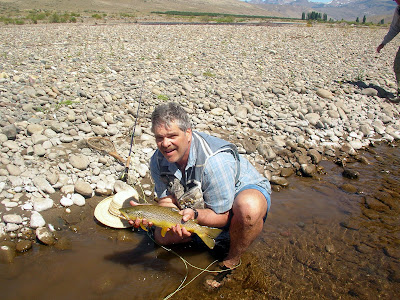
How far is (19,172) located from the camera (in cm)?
470

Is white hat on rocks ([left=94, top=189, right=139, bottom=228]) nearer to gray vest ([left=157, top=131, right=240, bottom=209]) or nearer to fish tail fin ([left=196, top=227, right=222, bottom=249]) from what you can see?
gray vest ([left=157, top=131, right=240, bottom=209])

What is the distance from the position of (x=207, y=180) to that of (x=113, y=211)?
181 cm

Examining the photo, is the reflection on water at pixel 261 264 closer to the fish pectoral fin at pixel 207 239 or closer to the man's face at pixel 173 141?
the fish pectoral fin at pixel 207 239

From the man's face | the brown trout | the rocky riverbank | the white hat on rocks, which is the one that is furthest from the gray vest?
the rocky riverbank

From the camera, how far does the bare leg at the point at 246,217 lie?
3.05 metres

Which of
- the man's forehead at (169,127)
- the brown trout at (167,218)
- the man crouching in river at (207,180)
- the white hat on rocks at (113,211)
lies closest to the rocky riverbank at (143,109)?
the white hat on rocks at (113,211)

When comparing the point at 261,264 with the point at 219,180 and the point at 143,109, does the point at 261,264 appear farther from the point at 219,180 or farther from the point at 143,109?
the point at 143,109

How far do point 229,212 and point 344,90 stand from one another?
882cm

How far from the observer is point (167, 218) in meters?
3.10

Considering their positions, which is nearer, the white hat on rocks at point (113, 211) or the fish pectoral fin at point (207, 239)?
the fish pectoral fin at point (207, 239)

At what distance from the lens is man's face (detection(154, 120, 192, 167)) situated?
118 inches

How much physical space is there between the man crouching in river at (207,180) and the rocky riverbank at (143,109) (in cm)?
192

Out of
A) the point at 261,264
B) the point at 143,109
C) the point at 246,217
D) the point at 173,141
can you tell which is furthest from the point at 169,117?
the point at 143,109

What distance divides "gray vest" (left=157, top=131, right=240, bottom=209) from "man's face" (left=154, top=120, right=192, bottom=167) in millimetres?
111
